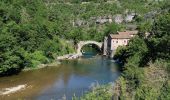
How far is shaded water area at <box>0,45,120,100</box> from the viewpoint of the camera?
49500 millimetres

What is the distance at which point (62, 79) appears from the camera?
5991cm

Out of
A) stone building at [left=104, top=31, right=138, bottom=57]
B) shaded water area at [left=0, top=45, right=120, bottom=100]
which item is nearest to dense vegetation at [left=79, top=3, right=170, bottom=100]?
shaded water area at [left=0, top=45, right=120, bottom=100]

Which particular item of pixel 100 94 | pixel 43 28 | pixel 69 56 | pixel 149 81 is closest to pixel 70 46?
pixel 69 56

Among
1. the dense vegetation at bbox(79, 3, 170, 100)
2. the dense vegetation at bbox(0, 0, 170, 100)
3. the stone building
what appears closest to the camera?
the dense vegetation at bbox(79, 3, 170, 100)

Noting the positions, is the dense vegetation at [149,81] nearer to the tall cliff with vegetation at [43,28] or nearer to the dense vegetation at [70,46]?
the dense vegetation at [70,46]

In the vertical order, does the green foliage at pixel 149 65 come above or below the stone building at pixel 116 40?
above

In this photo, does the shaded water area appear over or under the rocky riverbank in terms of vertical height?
over

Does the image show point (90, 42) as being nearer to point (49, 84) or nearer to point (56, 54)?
point (56, 54)

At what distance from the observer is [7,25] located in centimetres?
6525

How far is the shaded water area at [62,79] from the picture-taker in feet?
162

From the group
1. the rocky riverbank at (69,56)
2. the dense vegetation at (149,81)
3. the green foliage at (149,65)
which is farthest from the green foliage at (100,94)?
the rocky riverbank at (69,56)

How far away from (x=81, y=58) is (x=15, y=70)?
23920mm

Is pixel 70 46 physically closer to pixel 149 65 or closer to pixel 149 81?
pixel 149 65

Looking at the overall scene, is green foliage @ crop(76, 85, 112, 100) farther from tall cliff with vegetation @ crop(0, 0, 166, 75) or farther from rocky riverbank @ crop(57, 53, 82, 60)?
rocky riverbank @ crop(57, 53, 82, 60)
